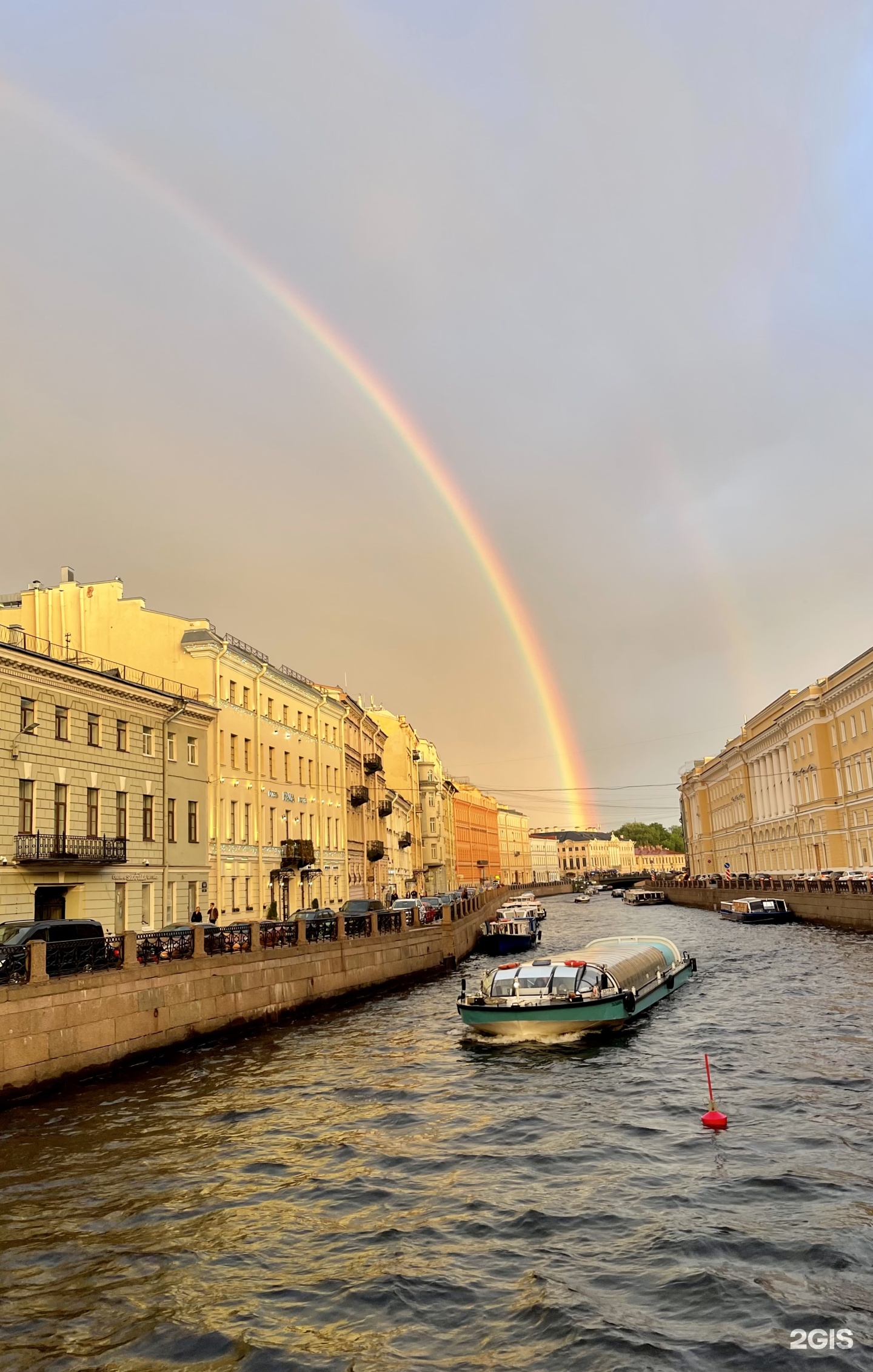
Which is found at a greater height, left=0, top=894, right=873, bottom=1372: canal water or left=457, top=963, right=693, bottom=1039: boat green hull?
left=457, top=963, right=693, bottom=1039: boat green hull

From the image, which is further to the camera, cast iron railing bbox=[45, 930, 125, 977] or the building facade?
the building facade

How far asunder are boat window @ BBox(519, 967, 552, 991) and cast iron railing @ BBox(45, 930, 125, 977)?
9515mm

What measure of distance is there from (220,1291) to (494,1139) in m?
6.79

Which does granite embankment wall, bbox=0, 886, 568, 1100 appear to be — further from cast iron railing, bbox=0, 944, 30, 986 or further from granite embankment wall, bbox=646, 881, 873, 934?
granite embankment wall, bbox=646, 881, 873, 934

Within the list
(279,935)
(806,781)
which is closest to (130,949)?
(279,935)

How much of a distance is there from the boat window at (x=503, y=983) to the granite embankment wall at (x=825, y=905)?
31.5 m

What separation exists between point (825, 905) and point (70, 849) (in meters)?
45.1

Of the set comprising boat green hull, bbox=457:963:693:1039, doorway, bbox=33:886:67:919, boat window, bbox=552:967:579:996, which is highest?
doorway, bbox=33:886:67:919

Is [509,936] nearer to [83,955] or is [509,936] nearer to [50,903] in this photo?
[50,903]

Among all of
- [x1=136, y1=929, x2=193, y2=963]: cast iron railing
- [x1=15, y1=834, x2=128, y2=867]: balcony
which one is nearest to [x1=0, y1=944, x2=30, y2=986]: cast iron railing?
[x1=136, y1=929, x2=193, y2=963]: cast iron railing

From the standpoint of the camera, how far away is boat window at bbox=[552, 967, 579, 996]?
81.4 feet

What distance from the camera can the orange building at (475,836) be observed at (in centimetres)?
15025

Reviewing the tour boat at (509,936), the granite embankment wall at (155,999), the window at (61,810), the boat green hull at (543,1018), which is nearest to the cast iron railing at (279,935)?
the granite embankment wall at (155,999)

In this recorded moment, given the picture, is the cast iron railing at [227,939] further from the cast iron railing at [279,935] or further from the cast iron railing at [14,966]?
the cast iron railing at [14,966]
